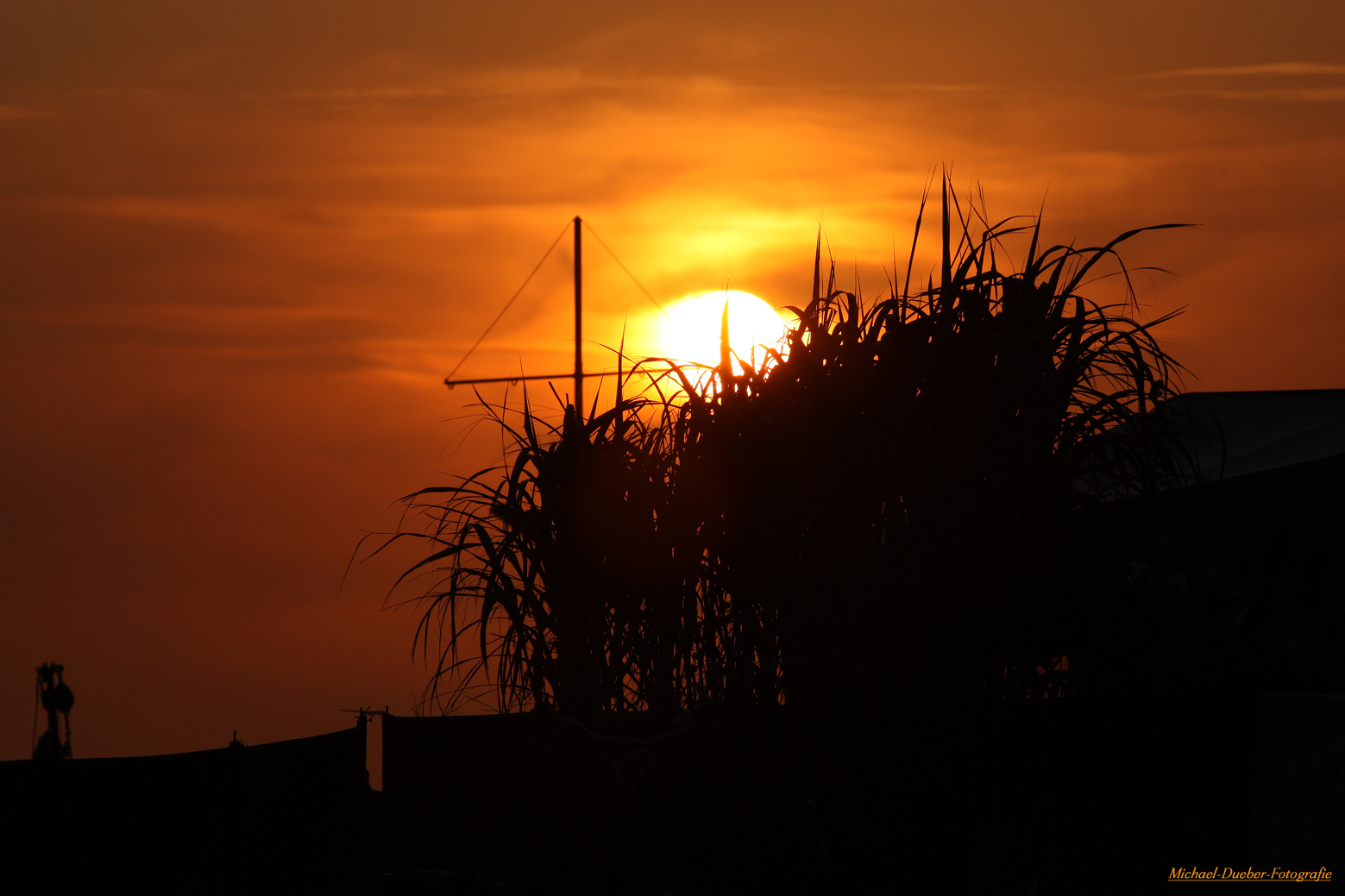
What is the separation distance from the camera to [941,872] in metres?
3.92

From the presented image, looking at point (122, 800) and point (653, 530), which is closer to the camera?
point (122, 800)

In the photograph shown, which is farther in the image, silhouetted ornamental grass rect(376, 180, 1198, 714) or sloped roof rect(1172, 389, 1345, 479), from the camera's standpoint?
sloped roof rect(1172, 389, 1345, 479)

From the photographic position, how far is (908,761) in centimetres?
394

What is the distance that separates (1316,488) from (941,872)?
435 centimetres

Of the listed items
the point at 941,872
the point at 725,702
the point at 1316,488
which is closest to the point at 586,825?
the point at 725,702

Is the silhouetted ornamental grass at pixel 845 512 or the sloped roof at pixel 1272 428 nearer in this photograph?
the silhouetted ornamental grass at pixel 845 512

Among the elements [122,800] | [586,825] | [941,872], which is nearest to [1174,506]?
[941,872]

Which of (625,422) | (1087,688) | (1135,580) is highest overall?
(625,422)

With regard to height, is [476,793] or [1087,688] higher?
[1087,688]

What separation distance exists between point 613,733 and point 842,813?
78cm

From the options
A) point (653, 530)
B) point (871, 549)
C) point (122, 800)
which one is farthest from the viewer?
point (653, 530)

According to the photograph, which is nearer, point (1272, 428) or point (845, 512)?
point (845, 512)

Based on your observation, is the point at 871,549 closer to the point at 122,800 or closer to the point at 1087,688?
the point at 1087,688

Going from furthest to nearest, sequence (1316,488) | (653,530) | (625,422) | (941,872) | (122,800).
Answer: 1. (1316,488)
2. (625,422)
3. (653,530)
4. (941,872)
5. (122,800)
